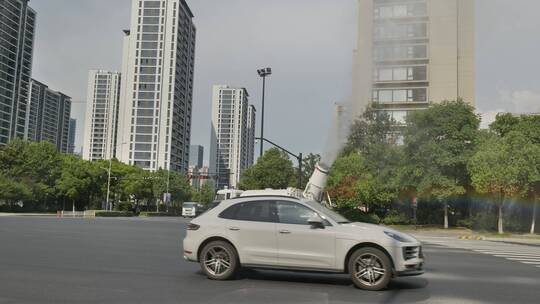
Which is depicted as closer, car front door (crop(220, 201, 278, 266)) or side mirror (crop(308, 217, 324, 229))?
side mirror (crop(308, 217, 324, 229))

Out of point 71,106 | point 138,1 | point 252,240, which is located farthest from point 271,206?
point 71,106

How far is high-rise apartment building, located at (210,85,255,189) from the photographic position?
166500 mm

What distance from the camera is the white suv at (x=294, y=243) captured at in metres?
8.57

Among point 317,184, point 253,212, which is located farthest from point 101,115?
point 253,212

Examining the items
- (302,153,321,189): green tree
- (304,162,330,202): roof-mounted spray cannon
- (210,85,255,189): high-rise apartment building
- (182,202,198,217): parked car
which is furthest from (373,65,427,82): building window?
(210,85,255,189): high-rise apartment building

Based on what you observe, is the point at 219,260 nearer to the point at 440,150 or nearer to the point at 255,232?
the point at 255,232

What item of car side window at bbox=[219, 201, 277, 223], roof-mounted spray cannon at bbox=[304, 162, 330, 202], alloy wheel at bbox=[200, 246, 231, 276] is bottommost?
alloy wheel at bbox=[200, 246, 231, 276]

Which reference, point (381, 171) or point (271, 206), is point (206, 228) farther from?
point (381, 171)

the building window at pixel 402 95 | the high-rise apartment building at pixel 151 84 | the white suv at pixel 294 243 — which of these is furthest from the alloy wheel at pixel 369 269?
the high-rise apartment building at pixel 151 84

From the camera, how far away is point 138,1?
516ft

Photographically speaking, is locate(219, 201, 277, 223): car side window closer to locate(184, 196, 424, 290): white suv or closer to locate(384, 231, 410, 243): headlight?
locate(184, 196, 424, 290): white suv

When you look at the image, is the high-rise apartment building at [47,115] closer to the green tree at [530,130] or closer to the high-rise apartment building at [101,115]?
the high-rise apartment building at [101,115]

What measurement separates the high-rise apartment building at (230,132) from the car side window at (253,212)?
149 metres

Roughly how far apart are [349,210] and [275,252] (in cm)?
4334
